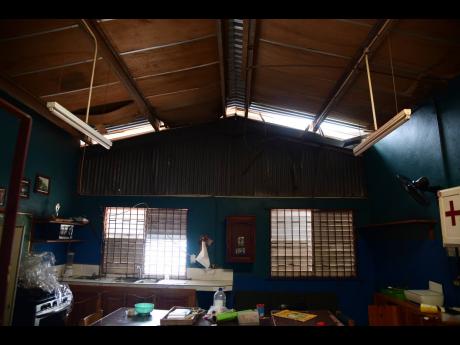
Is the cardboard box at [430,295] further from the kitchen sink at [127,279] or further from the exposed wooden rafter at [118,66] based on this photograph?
the exposed wooden rafter at [118,66]

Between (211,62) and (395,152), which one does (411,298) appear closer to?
(395,152)

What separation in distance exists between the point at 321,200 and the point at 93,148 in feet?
14.0

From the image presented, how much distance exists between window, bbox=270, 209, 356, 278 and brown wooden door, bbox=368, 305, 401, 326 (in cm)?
117

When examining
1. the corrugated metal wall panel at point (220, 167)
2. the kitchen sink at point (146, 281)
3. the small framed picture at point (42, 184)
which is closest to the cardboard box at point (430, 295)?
the corrugated metal wall panel at point (220, 167)

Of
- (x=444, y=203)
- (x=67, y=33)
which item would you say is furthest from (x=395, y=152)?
(x=67, y=33)

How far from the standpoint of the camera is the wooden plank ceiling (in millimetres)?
2934

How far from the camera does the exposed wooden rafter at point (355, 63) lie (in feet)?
9.35

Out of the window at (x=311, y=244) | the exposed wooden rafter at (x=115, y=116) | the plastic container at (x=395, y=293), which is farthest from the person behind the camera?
the window at (x=311, y=244)

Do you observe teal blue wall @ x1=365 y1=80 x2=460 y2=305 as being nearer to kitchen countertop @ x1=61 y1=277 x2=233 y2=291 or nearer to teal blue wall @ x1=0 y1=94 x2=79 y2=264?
kitchen countertop @ x1=61 y1=277 x2=233 y2=291

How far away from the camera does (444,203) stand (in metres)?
3.01

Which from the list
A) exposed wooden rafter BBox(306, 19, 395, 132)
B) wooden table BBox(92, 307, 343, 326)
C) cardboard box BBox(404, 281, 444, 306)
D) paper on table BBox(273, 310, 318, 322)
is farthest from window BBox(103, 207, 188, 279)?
cardboard box BBox(404, 281, 444, 306)

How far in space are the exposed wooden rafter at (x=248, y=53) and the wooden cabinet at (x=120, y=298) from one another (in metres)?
3.20

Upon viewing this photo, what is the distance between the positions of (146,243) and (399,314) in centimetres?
393
